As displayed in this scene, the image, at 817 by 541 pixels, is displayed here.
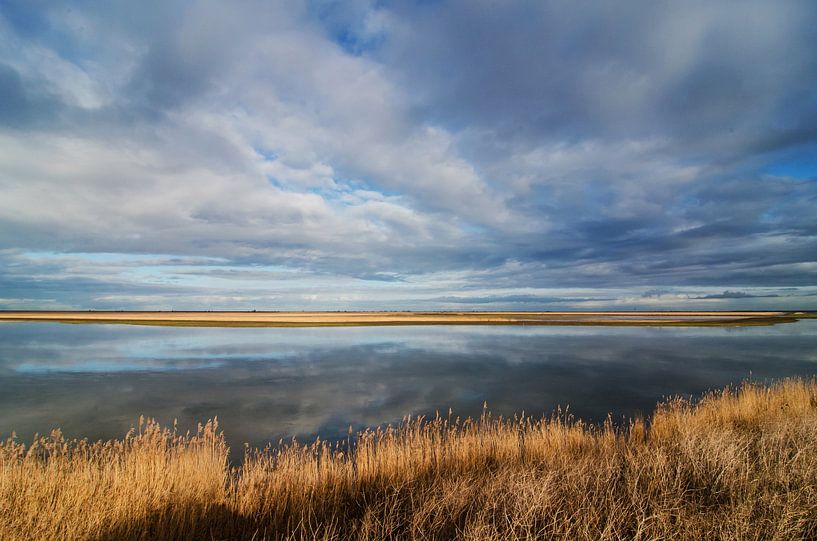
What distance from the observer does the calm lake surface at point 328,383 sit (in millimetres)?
15031

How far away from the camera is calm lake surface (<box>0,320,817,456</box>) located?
15.0m

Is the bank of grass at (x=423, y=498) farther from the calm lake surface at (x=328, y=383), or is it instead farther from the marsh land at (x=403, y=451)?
the calm lake surface at (x=328, y=383)

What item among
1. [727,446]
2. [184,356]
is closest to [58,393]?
[184,356]

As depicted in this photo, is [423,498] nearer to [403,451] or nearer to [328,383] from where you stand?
[403,451]

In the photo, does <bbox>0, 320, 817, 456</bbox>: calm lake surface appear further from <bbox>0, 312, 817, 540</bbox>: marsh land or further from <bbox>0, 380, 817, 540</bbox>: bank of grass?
<bbox>0, 380, 817, 540</bbox>: bank of grass

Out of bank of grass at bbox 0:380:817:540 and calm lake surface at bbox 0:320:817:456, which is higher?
bank of grass at bbox 0:380:817:540

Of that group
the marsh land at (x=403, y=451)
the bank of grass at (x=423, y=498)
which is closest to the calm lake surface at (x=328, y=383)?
the marsh land at (x=403, y=451)

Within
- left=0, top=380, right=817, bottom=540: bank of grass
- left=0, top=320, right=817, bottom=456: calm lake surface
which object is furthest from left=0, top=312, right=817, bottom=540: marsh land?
left=0, top=320, right=817, bottom=456: calm lake surface

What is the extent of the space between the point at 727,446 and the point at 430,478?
20.8 ft

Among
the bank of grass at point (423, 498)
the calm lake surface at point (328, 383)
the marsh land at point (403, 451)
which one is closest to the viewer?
the bank of grass at point (423, 498)

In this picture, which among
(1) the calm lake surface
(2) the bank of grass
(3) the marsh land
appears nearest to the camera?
(2) the bank of grass

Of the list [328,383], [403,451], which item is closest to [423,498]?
[403,451]

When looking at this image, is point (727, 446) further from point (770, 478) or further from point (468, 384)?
point (468, 384)

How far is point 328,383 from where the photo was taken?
21516 millimetres
